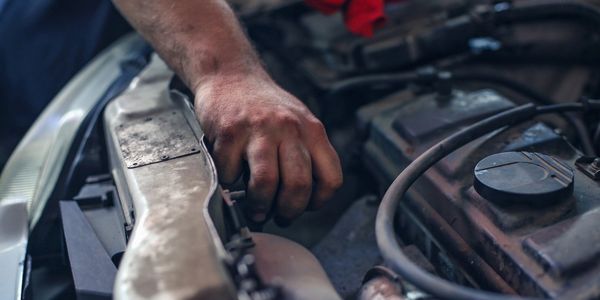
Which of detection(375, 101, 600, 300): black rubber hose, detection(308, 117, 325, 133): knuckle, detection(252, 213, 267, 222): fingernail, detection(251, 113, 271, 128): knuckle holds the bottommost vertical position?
detection(252, 213, 267, 222): fingernail

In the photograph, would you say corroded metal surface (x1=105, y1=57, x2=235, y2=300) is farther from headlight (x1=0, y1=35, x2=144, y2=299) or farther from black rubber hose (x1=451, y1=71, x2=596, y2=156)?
black rubber hose (x1=451, y1=71, x2=596, y2=156)

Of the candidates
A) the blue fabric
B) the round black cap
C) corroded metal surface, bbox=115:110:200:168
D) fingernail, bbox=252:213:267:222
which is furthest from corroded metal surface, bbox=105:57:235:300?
the blue fabric

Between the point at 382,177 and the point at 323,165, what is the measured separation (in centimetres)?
27

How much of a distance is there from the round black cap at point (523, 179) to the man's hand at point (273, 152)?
0.20 metres

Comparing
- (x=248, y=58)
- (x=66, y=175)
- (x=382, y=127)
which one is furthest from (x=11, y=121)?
(x=382, y=127)

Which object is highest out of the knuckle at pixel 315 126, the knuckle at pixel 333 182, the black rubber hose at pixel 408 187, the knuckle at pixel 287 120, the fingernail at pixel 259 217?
the knuckle at pixel 287 120

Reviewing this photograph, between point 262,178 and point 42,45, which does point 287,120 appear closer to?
point 262,178

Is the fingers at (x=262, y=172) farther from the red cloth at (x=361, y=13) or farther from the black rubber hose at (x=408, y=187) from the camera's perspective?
the red cloth at (x=361, y=13)

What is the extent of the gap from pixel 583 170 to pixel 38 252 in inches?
32.4

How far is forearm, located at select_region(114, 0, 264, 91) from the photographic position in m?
1.02

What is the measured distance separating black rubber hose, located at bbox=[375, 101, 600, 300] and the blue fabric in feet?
3.39

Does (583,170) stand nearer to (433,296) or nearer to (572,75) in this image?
(433,296)

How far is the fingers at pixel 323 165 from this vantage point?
2.82ft

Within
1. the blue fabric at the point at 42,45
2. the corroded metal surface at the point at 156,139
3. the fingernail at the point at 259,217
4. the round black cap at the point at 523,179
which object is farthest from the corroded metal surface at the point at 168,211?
the blue fabric at the point at 42,45
